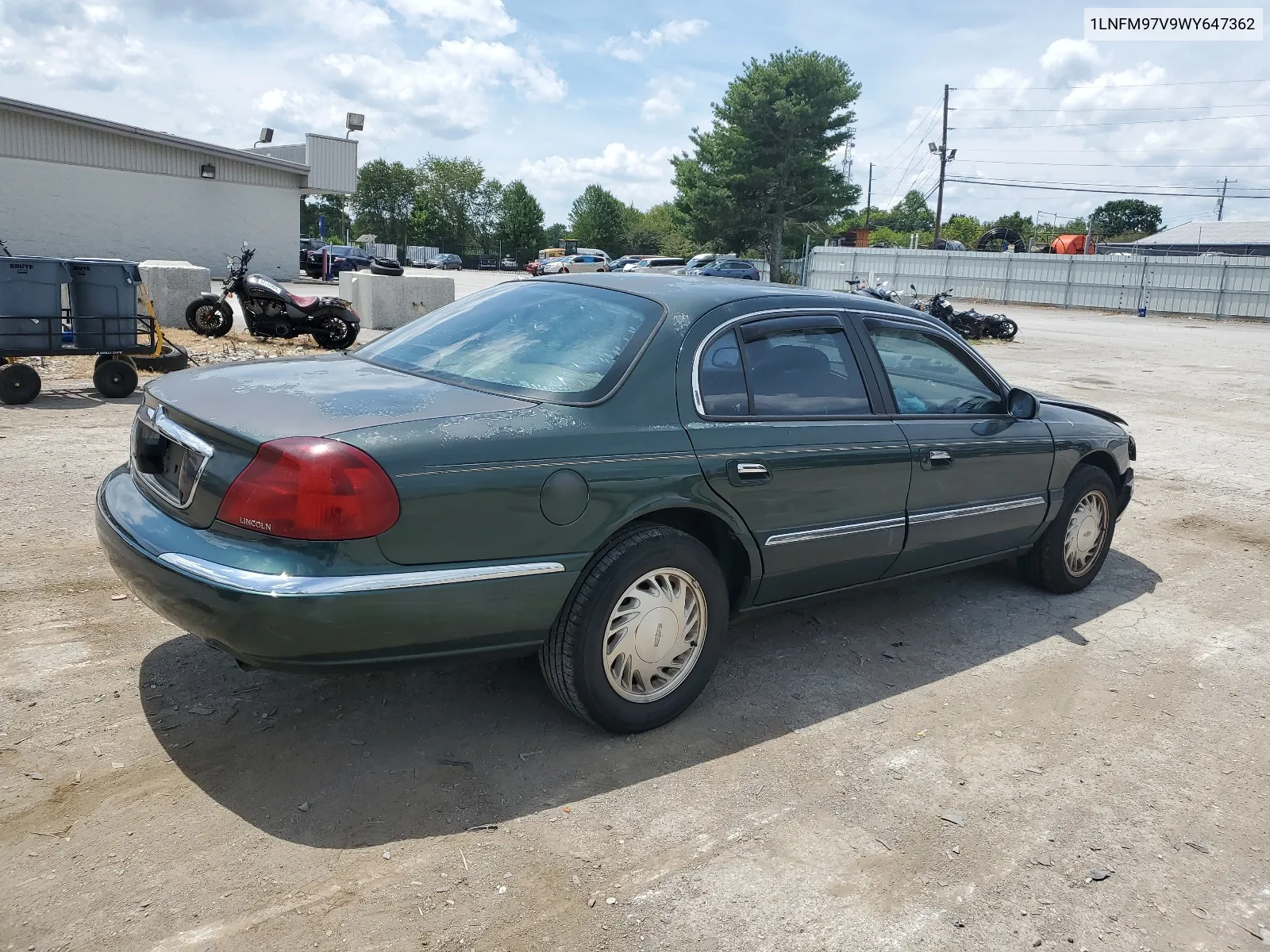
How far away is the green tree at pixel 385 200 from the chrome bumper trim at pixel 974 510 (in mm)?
85791

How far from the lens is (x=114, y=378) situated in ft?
29.2

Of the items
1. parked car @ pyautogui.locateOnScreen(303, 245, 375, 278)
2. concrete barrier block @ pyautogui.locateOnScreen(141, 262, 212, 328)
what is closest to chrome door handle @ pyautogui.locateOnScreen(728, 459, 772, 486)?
concrete barrier block @ pyautogui.locateOnScreen(141, 262, 212, 328)

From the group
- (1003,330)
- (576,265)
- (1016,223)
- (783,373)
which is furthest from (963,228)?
(783,373)

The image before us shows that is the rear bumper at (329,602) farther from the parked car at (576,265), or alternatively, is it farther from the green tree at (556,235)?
the green tree at (556,235)

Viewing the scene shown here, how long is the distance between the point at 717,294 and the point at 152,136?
27849 millimetres

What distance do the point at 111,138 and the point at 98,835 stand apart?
93.8 feet

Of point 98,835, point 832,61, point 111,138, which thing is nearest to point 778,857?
point 98,835

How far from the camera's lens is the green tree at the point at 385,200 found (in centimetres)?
8400

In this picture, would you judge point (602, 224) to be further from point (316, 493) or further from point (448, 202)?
point (316, 493)

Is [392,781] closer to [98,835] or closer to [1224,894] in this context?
[98,835]

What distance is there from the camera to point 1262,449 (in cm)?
966

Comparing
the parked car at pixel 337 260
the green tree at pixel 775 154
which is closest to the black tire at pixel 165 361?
the parked car at pixel 337 260

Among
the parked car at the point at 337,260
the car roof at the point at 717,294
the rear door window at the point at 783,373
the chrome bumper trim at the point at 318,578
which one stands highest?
the parked car at the point at 337,260

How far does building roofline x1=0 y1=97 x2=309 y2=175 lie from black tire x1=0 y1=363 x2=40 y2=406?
1954 cm
